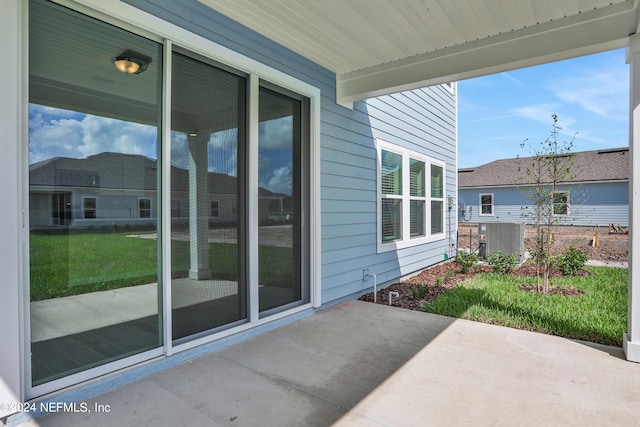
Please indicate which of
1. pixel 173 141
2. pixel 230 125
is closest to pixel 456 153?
pixel 230 125

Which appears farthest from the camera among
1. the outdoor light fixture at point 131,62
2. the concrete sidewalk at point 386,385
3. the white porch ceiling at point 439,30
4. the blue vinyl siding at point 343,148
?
the blue vinyl siding at point 343,148

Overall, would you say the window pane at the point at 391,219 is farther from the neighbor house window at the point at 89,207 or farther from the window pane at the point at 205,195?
the neighbor house window at the point at 89,207

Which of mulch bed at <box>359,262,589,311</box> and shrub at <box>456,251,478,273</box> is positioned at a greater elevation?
shrub at <box>456,251,478,273</box>

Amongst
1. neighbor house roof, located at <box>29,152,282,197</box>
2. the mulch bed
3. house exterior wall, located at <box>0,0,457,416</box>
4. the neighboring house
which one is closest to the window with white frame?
house exterior wall, located at <box>0,0,457,416</box>

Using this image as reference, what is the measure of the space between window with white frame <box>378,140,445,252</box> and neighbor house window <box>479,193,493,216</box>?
13971 millimetres

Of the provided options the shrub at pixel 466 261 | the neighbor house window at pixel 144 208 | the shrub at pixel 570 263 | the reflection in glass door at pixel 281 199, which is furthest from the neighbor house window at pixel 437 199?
the neighbor house window at pixel 144 208

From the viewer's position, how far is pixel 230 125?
9.99ft

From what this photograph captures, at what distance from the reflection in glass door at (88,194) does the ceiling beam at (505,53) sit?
244 cm

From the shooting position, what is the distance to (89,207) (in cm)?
222

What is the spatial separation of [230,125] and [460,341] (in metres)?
2.80

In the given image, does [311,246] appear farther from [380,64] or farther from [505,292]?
[505,292]

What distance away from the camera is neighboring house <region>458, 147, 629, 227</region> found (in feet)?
53.7

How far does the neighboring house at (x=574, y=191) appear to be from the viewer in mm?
16375

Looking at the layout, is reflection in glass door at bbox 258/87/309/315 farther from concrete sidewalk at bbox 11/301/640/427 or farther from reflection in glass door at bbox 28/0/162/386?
reflection in glass door at bbox 28/0/162/386
